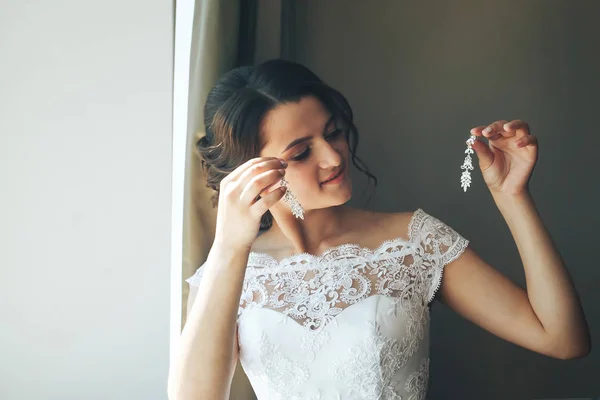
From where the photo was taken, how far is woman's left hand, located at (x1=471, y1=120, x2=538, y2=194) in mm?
1050

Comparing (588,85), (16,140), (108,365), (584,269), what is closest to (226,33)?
(16,140)

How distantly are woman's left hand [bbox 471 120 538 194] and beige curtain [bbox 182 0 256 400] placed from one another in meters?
0.56

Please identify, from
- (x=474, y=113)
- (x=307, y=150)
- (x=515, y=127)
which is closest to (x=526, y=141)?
(x=515, y=127)

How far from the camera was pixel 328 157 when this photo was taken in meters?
1.11

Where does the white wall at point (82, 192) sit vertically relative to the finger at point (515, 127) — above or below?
below

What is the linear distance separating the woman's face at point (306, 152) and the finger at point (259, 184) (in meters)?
0.15

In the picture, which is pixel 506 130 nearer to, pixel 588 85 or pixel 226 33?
pixel 226 33

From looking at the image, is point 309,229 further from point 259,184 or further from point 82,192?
point 82,192

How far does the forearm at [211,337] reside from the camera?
106 centimetres

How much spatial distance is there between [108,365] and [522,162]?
101 centimetres

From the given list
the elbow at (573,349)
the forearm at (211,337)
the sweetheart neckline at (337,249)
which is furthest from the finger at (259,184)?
the elbow at (573,349)

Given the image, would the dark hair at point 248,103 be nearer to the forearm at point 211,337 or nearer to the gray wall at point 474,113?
the forearm at point 211,337

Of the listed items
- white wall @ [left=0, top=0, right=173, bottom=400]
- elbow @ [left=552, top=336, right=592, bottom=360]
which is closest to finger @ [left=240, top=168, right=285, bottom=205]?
white wall @ [left=0, top=0, right=173, bottom=400]

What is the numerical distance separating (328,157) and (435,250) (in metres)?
0.29
